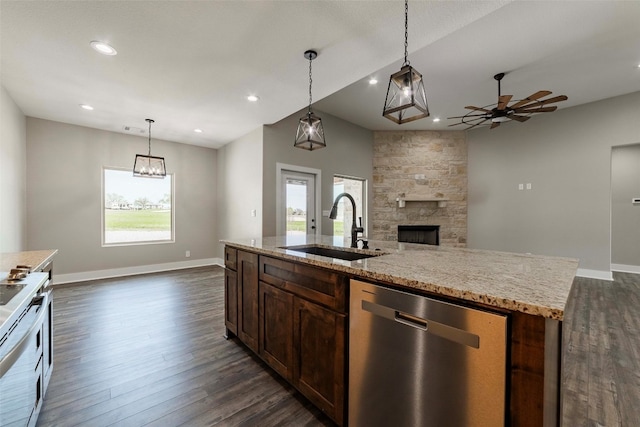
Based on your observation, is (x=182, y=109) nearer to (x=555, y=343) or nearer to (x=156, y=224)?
(x=156, y=224)

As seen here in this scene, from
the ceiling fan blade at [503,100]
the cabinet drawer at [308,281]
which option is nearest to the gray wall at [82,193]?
the cabinet drawer at [308,281]

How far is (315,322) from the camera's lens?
1521mm

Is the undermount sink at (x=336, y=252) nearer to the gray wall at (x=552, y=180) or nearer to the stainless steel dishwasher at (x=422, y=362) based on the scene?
the stainless steel dishwasher at (x=422, y=362)

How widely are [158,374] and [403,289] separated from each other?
6.54ft

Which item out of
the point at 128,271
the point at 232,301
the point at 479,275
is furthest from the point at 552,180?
the point at 128,271

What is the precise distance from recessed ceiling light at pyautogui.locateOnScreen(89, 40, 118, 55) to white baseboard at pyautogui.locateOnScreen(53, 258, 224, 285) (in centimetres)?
391

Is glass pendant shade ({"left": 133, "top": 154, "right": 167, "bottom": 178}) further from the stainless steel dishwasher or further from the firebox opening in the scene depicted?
the firebox opening

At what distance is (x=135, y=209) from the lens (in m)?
5.11

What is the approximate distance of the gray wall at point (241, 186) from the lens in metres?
4.54

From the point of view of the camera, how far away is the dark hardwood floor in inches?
62.0

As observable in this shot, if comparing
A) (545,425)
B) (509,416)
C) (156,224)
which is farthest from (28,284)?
(156,224)

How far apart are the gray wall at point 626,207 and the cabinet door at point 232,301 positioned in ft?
24.8

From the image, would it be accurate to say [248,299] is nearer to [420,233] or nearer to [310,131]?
[310,131]

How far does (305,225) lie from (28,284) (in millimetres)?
3939
